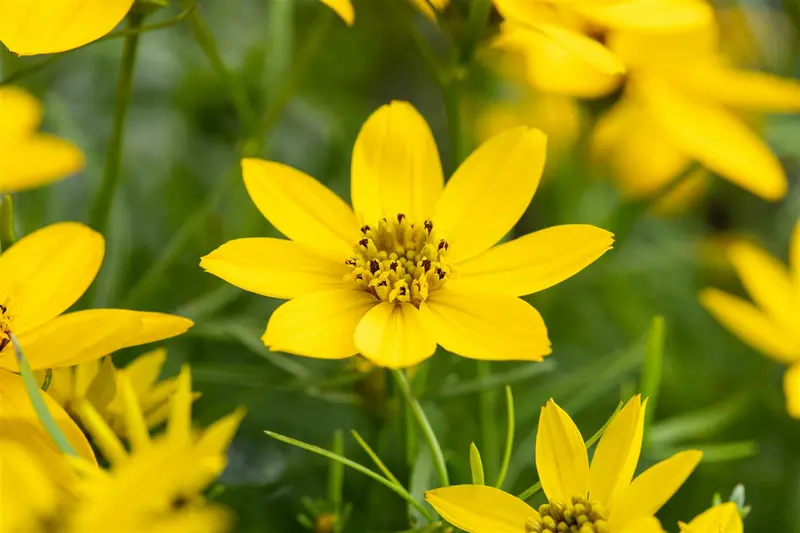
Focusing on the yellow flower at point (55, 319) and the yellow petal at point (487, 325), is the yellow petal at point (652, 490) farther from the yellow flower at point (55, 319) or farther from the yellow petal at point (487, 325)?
the yellow flower at point (55, 319)

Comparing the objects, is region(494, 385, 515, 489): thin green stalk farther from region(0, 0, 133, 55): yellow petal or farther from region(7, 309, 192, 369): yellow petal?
region(0, 0, 133, 55): yellow petal

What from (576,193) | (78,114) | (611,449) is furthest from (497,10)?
(78,114)

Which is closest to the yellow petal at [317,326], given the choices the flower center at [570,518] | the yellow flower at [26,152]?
the flower center at [570,518]

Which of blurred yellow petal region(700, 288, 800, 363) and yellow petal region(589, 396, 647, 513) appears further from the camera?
blurred yellow petal region(700, 288, 800, 363)

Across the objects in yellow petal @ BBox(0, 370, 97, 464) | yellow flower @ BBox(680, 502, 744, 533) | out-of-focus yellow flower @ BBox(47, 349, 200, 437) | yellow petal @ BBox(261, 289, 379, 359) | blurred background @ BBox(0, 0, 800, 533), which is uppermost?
yellow petal @ BBox(261, 289, 379, 359)

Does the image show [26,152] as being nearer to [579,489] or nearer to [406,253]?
[406,253]

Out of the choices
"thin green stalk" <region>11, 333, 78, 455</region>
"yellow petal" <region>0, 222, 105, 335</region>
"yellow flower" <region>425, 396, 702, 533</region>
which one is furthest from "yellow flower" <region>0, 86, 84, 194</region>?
"yellow flower" <region>425, 396, 702, 533</region>
